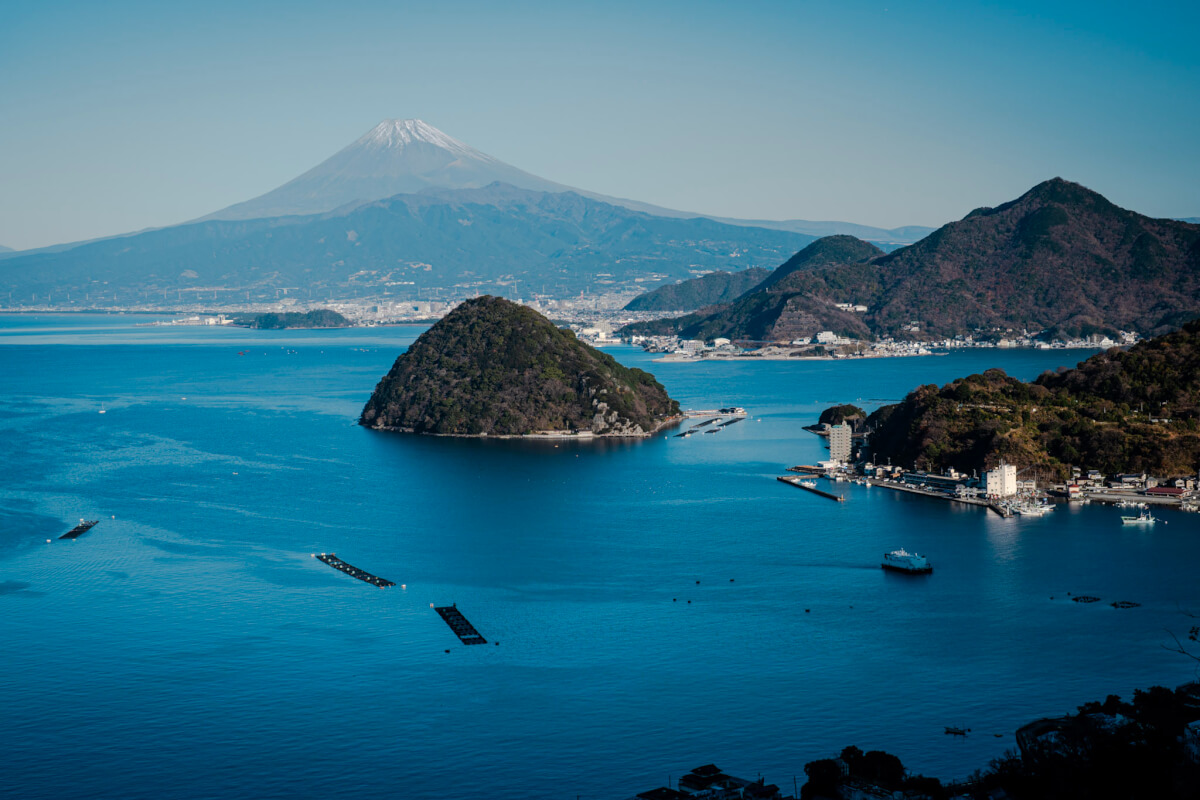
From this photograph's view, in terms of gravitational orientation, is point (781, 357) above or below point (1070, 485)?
above

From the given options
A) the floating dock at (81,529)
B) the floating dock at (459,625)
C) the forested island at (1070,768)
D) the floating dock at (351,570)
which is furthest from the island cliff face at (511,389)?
the forested island at (1070,768)

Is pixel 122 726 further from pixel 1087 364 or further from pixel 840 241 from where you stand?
pixel 840 241

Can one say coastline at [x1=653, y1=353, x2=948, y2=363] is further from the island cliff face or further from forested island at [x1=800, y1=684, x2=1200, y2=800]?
forested island at [x1=800, y1=684, x2=1200, y2=800]

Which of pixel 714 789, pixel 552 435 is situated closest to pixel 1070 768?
pixel 714 789

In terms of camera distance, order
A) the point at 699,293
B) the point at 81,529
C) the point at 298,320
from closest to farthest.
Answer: the point at 81,529
the point at 298,320
the point at 699,293

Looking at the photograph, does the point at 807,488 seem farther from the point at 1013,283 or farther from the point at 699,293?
the point at 699,293

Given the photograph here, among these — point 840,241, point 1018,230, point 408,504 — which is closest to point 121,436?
point 408,504

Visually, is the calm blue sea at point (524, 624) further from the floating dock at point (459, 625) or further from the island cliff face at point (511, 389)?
the island cliff face at point (511, 389)
